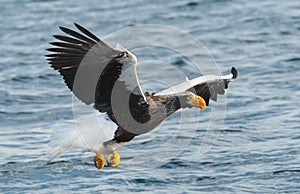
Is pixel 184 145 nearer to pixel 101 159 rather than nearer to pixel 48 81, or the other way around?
pixel 101 159

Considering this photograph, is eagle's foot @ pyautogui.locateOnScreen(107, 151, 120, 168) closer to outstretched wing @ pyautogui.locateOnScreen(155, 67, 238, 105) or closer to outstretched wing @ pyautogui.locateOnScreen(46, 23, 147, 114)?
outstretched wing @ pyautogui.locateOnScreen(46, 23, 147, 114)

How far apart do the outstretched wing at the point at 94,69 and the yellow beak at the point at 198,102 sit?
54cm

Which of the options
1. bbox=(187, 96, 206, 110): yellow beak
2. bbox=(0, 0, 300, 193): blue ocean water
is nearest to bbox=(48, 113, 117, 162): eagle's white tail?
bbox=(0, 0, 300, 193): blue ocean water

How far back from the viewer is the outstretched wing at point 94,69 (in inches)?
292

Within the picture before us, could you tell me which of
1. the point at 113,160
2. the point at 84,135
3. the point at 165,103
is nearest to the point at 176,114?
the point at 165,103

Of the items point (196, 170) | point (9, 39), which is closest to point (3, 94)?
point (9, 39)

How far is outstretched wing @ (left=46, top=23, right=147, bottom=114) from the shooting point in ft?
24.3

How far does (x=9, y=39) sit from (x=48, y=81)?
2.67 meters

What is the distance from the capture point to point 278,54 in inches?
565

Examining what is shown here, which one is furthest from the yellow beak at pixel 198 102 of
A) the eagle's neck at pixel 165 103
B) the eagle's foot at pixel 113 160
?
the eagle's foot at pixel 113 160

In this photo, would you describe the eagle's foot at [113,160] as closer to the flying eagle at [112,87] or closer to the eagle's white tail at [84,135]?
the flying eagle at [112,87]

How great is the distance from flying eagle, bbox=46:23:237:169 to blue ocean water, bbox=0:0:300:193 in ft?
2.06

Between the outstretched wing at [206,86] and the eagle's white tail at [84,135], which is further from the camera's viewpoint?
the outstretched wing at [206,86]

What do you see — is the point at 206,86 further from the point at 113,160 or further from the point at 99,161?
the point at 99,161
